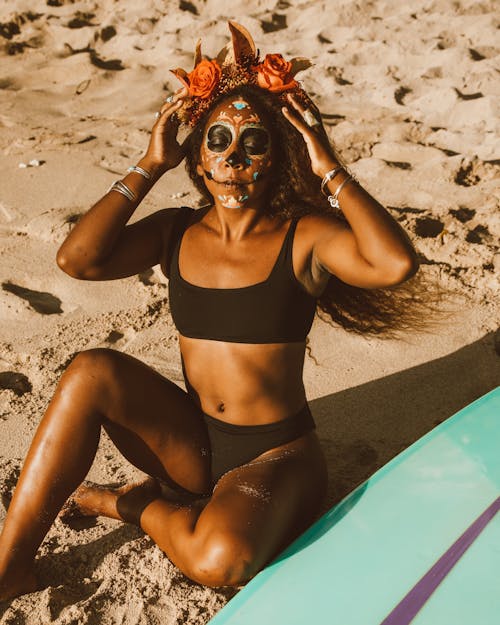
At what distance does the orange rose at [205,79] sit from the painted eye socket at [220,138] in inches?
6.0

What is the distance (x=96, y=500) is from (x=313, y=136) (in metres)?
1.32

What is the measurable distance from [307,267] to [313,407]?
93cm

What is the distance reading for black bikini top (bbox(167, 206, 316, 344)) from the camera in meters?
2.21

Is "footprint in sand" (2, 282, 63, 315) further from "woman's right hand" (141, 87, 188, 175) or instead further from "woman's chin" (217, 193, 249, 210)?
"woman's chin" (217, 193, 249, 210)

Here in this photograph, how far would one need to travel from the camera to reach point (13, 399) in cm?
298

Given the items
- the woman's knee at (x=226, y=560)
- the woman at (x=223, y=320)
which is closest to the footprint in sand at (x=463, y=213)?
the woman at (x=223, y=320)

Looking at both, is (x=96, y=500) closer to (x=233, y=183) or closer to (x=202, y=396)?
(x=202, y=396)

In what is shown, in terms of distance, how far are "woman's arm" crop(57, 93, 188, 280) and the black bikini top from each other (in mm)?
209

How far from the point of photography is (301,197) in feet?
7.74

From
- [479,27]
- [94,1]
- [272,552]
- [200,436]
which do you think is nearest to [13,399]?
[200,436]

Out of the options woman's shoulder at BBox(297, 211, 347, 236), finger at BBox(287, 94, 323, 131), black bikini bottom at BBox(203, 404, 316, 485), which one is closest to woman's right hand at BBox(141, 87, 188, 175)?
finger at BBox(287, 94, 323, 131)

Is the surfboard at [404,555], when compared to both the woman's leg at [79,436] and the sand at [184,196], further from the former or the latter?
the woman's leg at [79,436]

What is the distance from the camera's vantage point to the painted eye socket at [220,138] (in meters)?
2.22

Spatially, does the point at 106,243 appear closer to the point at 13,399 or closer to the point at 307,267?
the point at 307,267
